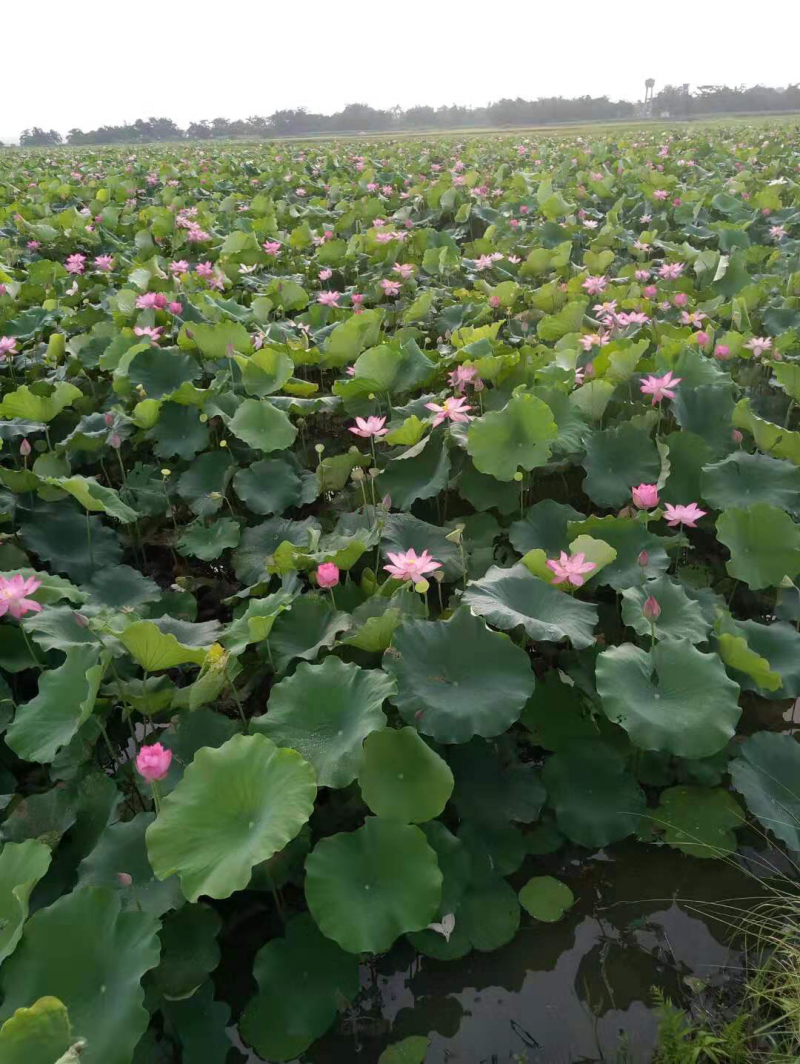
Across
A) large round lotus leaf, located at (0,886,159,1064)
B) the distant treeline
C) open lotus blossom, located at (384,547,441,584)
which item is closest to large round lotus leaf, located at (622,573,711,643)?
open lotus blossom, located at (384,547,441,584)

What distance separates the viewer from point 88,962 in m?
1.30

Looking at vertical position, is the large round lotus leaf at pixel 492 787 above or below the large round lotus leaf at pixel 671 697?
below

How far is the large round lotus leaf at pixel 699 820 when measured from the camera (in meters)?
1.68

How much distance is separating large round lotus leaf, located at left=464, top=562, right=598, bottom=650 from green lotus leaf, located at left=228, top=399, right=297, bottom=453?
1.03 meters

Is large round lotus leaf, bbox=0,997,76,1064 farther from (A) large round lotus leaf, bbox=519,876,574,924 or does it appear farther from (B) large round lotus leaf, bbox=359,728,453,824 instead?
(A) large round lotus leaf, bbox=519,876,574,924

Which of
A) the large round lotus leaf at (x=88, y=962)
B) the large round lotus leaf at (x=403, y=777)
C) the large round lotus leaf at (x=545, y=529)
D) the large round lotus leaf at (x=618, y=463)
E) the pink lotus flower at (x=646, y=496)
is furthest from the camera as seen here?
the large round lotus leaf at (x=618, y=463)

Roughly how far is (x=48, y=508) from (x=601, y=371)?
2037 millimetres

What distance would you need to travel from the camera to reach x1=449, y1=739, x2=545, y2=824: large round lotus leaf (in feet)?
5.68

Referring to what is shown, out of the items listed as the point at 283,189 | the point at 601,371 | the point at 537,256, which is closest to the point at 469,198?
the point at 283,189

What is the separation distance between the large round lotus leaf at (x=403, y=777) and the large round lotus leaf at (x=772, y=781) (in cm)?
68

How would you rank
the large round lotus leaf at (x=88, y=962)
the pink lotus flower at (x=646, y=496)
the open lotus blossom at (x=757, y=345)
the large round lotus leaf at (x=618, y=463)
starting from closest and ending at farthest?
1. the large round lotus leaf at (x=88, y=962)
2. the pink lotus flower at (x=646, y=496)
3. the large round lotus leaf at (x=618, y=463)
4. the open lotus blossom at (x=757, y=345)

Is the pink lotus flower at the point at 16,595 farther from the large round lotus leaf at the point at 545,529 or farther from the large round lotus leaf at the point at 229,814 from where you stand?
the large round lotus leaf at the point at 545,529

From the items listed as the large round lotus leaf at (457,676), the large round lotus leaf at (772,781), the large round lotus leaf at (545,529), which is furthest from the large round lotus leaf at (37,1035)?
the large round lotus leaf at (545,529)

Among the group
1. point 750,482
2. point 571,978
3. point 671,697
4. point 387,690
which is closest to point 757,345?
point 750,482
